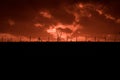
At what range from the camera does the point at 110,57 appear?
63344 mm

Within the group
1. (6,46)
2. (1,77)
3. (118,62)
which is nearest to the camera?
(1,77)

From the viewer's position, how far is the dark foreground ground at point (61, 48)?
A: 215 ft

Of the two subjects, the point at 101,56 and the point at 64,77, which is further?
the point at 101,56

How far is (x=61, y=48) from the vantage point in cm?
6831

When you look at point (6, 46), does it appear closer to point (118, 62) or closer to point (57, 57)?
point (57, 57)

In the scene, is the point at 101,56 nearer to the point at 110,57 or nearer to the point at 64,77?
the point at 110,57

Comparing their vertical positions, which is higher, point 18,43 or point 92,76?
point 18,43

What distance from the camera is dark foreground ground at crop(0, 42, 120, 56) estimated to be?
65438 mm

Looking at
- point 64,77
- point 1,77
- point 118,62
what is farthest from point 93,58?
point 1,77

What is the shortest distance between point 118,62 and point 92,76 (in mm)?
8137

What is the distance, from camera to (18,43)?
7375cm

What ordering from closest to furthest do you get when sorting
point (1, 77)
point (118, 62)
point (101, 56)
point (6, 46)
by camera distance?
point (1, 77) < point (118, 62) < point (101, 56) < point (6, 46)

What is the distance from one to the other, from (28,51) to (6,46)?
6.99 meters

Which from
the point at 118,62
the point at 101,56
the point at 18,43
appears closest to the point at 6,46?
the point at 18,43
